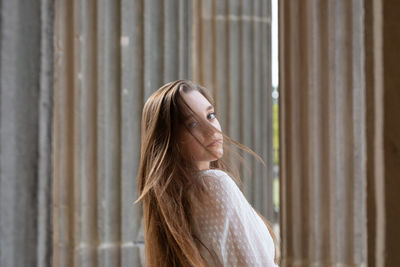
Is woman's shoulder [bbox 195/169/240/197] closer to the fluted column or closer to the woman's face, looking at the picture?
the woman's face

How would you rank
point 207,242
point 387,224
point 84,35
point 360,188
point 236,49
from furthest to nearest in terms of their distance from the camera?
point 236,49
point 360,188
point 84,35
point 207,242
point 387,224

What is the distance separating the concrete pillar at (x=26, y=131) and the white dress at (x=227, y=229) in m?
1.10

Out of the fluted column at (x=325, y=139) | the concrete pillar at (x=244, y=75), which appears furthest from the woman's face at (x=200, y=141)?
the concrete pillar at (x=244, y=75)

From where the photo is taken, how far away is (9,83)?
1.18 m

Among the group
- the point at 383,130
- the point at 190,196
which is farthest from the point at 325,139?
the point at 383,130

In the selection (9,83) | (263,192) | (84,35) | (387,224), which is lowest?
(263,192)

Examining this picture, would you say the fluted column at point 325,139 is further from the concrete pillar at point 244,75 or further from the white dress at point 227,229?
the white dress at point 227,229

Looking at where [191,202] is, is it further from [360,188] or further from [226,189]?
[360,188]

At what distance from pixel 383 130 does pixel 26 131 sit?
839 millimetres

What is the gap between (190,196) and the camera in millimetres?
2342

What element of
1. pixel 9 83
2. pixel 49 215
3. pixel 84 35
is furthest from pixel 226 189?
pixel 84 35

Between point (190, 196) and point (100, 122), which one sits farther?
point (100, 122)

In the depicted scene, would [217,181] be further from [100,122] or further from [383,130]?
[100,122]

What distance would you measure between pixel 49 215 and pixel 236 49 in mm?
5712
